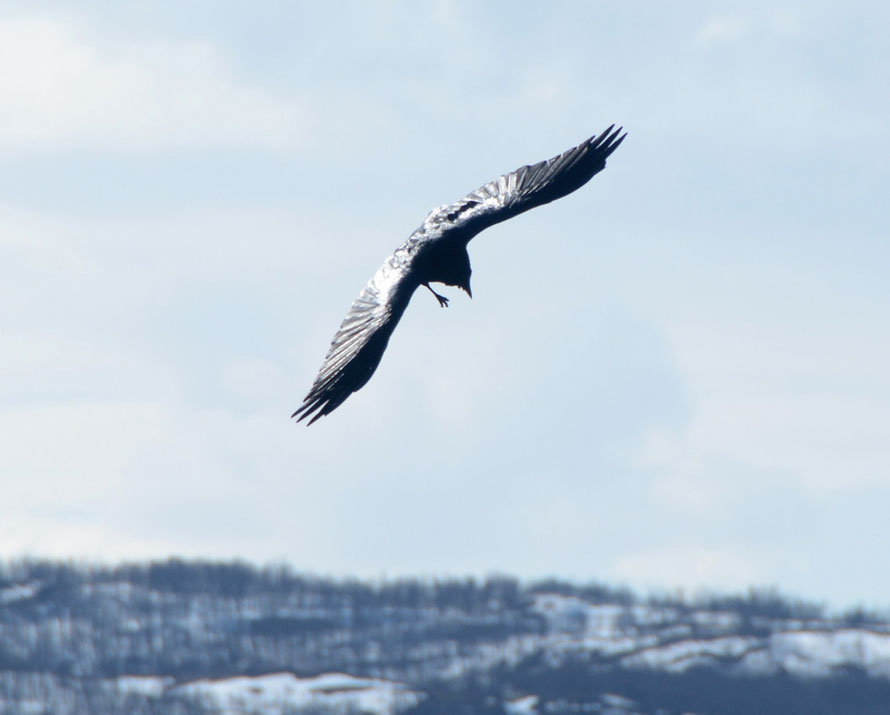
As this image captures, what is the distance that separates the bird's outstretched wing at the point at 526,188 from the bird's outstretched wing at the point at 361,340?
4.41 ft

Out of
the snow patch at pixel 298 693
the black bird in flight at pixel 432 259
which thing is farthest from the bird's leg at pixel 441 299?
the snow patch at pixel 298 693

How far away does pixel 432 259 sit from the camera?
2164 centimetres

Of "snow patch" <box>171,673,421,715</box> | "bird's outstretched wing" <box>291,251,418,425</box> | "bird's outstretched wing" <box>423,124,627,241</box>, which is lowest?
"bird's outstretched wing" <box>291,251,418,425</box>

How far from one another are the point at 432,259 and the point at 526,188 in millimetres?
2185

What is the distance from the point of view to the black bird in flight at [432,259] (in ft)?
65.4

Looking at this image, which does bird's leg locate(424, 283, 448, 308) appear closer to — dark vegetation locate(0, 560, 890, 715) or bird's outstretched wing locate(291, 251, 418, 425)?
bird's outstretched wing locate(291, 251, 418, 425)

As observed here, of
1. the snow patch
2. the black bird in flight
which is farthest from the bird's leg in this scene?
the snow patch

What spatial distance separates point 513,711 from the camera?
150 metres

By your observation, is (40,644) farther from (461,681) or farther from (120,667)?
(461,681)

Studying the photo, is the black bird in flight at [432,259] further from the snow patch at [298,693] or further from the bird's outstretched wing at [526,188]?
the snow patch at [298,693]

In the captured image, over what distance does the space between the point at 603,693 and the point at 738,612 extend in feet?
105

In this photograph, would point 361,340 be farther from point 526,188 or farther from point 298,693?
point 298,693

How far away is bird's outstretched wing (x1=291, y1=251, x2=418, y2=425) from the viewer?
19859 millimetres

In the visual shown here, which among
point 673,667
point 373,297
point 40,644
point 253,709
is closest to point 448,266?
point 373,297
